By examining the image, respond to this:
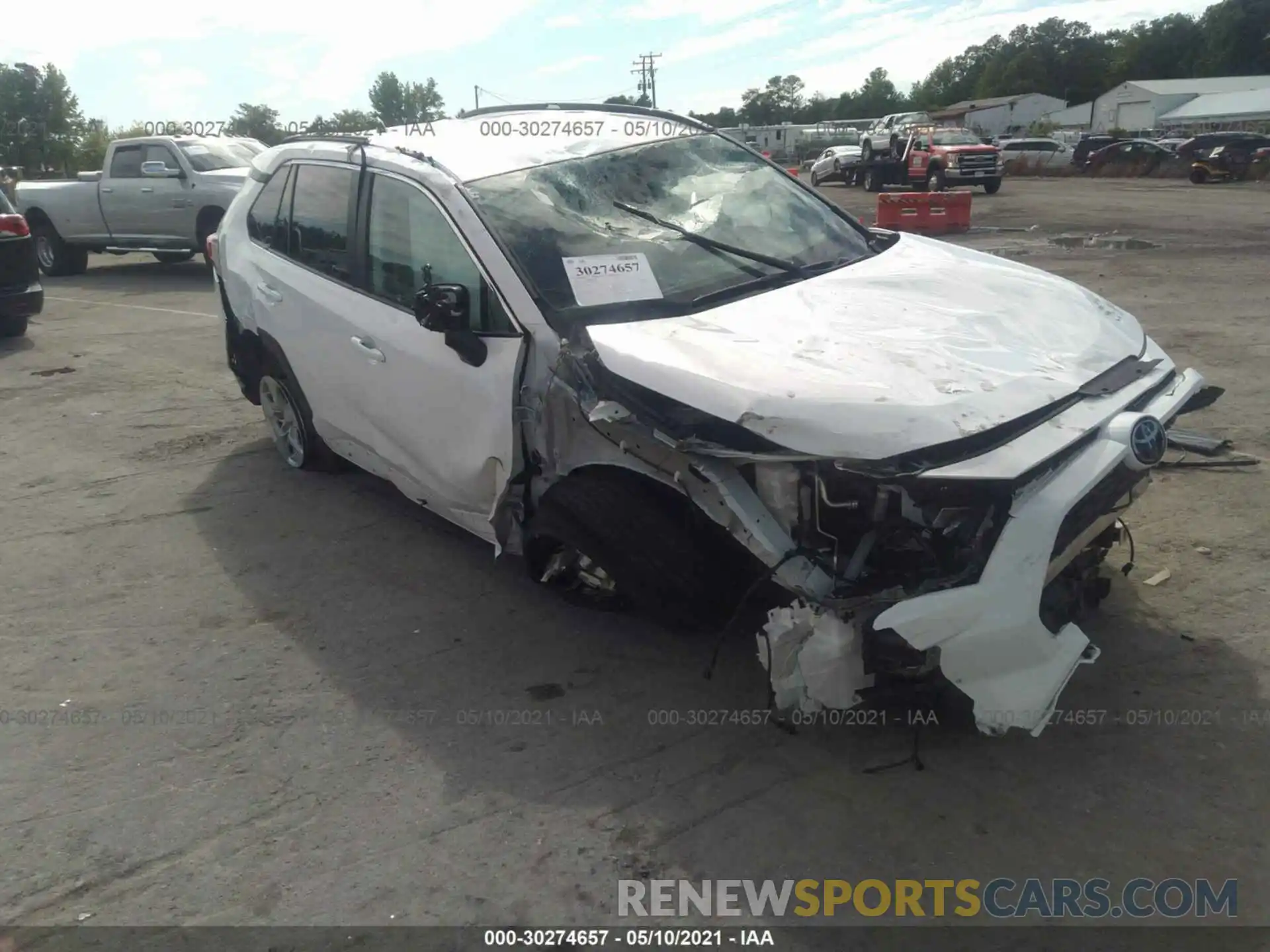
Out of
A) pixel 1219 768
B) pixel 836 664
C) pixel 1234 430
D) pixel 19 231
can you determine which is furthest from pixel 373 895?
pixel 19 231

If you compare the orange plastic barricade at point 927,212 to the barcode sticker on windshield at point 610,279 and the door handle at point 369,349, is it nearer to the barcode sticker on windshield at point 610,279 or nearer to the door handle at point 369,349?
the door handle at point 369,349

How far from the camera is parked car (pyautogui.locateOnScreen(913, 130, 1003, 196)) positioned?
28562mm

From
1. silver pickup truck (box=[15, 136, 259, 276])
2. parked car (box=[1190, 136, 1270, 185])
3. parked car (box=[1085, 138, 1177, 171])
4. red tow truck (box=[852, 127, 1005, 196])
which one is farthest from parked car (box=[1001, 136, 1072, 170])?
silver pickup truck (box=[15, 136, 259, 276])

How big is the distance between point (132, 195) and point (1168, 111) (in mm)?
79747

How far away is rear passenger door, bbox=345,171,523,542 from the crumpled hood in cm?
54

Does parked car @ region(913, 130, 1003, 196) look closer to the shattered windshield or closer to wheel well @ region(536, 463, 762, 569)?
the shattered windshield

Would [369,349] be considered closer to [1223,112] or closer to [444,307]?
[444,307]

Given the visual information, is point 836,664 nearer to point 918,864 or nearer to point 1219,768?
point 918,864

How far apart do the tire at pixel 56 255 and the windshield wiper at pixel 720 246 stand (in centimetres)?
1483

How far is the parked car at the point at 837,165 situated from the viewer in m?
36.5

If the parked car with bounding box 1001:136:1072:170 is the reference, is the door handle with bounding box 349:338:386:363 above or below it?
above

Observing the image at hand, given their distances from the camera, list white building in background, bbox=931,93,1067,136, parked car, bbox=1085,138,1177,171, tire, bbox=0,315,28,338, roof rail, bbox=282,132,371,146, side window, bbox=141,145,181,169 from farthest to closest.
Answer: white building in background, bbox=931,93,1067,136
parked car, bbox=1085,138,1177,171
side window, bbox=141,145,181,169
tire, bbox=0,315,28,338
roof rail, bbox=282,132,371,146

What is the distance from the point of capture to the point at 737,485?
3.21 metres

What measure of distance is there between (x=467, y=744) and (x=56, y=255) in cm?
1615
